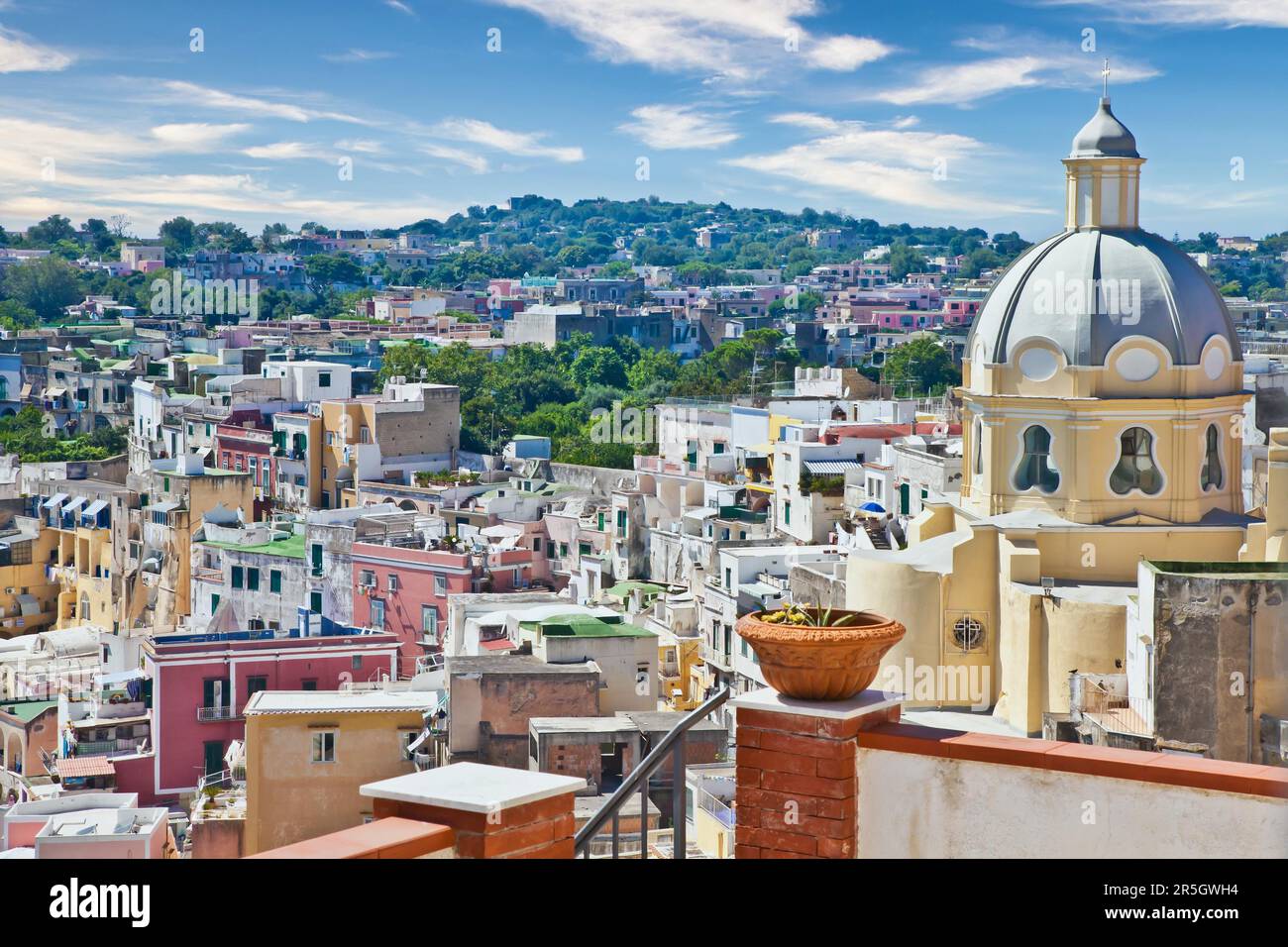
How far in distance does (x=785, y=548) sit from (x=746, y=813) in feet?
87.2

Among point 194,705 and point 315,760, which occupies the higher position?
point 315,760

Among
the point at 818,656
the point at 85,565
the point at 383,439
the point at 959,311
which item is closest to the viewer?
the point at 818,656

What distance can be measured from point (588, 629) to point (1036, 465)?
8.80 m

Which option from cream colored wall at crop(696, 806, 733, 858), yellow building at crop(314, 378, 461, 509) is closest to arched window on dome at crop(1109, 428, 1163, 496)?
cream colored wall at crop(696, 806, 733, 858)

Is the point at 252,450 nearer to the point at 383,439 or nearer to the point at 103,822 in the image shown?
the point at 383,439

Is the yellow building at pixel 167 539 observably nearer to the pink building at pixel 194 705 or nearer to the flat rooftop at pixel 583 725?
the pink building at pixel 194 705

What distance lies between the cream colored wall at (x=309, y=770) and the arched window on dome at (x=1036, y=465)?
7.65m

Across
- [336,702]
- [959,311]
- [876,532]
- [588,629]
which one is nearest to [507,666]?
[336,702]

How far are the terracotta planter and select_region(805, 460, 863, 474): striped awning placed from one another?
99.2ft

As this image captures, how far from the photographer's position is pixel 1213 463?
17.8 meters

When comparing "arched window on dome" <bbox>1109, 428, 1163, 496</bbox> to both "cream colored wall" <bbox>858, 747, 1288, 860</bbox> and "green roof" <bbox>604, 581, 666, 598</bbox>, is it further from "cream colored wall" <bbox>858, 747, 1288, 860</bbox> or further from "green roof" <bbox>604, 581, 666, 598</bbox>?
"green roof" <bbox>604, 581, 666, 598</bbox>

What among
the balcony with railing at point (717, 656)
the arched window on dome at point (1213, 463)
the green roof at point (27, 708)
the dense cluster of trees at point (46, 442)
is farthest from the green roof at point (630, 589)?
the dense cluster of trees at point (46, 442)

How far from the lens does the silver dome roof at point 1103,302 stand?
17.5 meters
